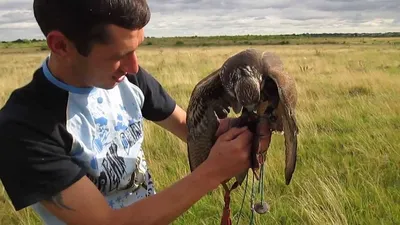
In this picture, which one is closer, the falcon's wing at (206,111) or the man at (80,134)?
the man at (80,134)

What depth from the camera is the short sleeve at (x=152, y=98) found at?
2.93 metres

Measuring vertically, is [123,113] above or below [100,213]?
above

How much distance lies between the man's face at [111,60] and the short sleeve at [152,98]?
22.6 inches

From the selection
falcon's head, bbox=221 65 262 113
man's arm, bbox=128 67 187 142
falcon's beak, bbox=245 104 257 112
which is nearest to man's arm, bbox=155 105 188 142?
man's arm, bbox=128 67 187 142

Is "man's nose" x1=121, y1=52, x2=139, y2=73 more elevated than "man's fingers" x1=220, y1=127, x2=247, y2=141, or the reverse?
"man's nose" x1=121, y1=52, x2=139, y2=73

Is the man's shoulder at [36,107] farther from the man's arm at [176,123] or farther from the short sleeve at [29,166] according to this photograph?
the man's arm at [176,123]

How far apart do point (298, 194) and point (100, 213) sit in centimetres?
333

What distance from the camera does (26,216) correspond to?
4.99 metres

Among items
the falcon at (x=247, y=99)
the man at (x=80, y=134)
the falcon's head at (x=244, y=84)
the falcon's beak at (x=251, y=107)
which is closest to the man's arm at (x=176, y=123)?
the falcon at (x=247, y=99)

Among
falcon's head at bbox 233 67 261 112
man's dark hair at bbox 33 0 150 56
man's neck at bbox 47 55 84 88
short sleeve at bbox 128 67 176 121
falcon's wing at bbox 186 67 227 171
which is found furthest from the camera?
short sleeve at bbox 128 67 176 121

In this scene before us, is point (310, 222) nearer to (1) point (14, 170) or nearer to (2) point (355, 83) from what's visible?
(1) point (14, 170)

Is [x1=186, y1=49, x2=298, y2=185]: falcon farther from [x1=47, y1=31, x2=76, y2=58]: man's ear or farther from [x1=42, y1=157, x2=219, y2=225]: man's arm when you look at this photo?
[x1=47, y1=31, x2=76, y2=58]: man's ear

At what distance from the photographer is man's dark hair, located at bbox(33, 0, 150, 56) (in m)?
2.10

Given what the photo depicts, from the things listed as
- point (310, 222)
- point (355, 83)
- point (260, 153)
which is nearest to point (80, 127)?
point (260, 153)
